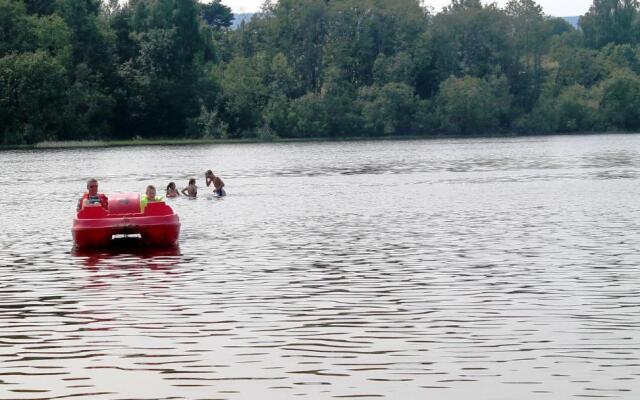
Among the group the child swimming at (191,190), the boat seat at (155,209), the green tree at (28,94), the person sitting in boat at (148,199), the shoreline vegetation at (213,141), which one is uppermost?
the green tree at (28,94)

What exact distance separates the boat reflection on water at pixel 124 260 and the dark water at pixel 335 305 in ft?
0.35

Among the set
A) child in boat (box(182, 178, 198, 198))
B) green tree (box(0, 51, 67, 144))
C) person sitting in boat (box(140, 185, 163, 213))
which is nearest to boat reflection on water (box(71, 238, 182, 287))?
person sitting in boat (box(140, 185, 163, 213))

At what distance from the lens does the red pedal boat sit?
28000 mm

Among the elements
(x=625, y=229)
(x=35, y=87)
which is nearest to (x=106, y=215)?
(x=625, y=229)

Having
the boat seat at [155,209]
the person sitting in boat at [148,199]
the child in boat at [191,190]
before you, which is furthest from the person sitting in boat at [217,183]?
the boat seat at [155,209]

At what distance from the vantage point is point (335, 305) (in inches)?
749

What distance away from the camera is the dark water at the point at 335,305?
45.3 ft

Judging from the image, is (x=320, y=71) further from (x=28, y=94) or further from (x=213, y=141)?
(x=28, y=94)

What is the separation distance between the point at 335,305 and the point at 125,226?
33.1ft

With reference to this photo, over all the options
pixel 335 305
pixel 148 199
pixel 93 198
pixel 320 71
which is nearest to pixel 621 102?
pixel 320 71

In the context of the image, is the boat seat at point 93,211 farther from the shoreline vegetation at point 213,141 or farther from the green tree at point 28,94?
the green tree at point 28,94

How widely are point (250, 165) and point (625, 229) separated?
5262cm

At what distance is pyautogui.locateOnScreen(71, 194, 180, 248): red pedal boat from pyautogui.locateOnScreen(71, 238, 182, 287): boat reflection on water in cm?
25

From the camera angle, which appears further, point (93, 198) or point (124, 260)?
point (93, 198)
